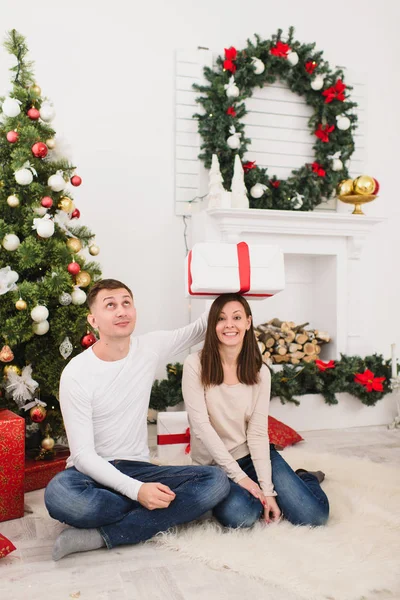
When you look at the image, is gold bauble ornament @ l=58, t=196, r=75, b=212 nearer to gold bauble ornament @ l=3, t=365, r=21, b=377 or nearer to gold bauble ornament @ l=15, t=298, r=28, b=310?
gold bauble ornament @ l=15, t=298, r=28, b=310

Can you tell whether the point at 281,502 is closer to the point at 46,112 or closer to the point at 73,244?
the point at 73,244

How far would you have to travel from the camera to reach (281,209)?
12.7 feet

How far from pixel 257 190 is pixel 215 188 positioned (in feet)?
1.06

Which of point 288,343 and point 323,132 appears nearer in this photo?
point 288,343

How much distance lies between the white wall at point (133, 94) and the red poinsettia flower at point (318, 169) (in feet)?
2.72

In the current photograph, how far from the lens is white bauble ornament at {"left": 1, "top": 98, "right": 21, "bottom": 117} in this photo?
258 cm

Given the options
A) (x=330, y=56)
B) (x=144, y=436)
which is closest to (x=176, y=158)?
(x=330, y=56)

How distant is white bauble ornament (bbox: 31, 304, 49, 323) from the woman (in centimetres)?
71

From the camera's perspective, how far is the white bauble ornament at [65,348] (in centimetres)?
257

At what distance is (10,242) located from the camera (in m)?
2.53

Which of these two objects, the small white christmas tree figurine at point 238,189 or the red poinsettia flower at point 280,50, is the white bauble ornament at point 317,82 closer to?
the red poinsettia flower at point 280,50

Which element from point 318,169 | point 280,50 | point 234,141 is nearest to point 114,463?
point 234,141

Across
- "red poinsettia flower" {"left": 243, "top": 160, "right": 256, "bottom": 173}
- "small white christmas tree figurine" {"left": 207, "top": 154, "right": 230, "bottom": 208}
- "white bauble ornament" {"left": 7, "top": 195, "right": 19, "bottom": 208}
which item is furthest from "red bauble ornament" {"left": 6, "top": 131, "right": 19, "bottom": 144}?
"red poinsettia flower" {"left": 243, "top": 160, "right": 256, "bottom": 173}

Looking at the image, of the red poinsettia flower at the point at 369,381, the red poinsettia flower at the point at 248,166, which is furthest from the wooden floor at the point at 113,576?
the red poinsettia flower at the point at 248,166
